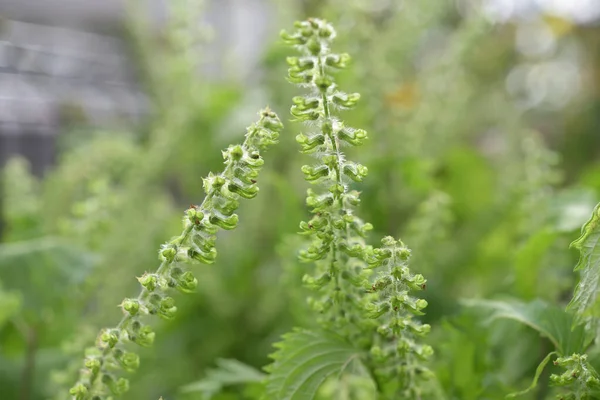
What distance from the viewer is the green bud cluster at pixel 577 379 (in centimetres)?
37

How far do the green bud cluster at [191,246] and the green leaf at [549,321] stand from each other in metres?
0.20

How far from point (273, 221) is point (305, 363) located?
59 cm

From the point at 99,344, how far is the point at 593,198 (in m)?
0.52

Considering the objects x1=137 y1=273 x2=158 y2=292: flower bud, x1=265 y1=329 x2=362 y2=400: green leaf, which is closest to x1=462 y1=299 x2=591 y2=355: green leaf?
x1=265 y1=329 x2=362 y2=400: green leaf

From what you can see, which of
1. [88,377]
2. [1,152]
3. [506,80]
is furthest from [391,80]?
[1,152]

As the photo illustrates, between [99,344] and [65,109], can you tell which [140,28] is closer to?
[65,109]

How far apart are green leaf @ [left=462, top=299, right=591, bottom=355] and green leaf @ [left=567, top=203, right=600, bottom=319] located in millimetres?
17

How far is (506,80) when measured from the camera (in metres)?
1.77

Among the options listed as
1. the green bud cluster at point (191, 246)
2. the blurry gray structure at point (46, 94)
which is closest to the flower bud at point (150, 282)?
the green bud cluster at point (191, 246)

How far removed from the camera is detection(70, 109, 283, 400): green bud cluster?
364 mm

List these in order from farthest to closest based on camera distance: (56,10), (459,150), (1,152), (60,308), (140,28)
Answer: (56,10) → (1,152) → (140,28) → (459,150) → (60,308)

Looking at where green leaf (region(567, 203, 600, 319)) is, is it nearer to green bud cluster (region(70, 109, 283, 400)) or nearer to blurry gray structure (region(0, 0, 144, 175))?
green bud cluster (region(70, 109, 283, 400))

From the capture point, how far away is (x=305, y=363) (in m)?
0.43

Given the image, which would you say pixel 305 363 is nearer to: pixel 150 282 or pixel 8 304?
pixel 150 282
